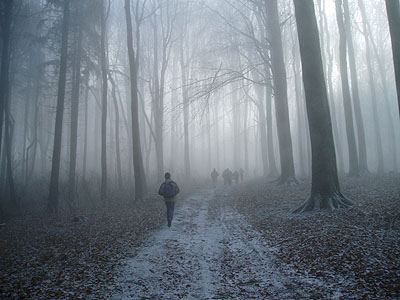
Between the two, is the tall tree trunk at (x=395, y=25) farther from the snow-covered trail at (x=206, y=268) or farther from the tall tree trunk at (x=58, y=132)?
the tall tree trunk at (x=58, y=132)

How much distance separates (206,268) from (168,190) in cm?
407

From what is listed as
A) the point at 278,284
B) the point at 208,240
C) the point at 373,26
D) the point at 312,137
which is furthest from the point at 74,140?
the point at 373,26

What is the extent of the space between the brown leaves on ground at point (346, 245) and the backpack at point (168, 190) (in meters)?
2.87

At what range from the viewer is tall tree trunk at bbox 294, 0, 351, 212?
7840 millimetres

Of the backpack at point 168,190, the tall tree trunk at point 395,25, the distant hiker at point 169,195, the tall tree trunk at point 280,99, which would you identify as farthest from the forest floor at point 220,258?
the tall tree trunk at point 280,99

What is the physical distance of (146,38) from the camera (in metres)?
24.1

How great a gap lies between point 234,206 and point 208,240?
15.2ft

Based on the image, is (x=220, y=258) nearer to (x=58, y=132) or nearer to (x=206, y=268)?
(x=206, y=268)

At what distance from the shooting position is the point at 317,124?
812cm

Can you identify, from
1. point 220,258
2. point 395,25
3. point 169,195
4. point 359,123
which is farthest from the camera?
point 359,123

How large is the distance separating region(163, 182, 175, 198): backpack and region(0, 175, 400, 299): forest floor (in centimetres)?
110

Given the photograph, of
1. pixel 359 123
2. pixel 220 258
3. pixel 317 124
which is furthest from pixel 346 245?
pixel 359 123

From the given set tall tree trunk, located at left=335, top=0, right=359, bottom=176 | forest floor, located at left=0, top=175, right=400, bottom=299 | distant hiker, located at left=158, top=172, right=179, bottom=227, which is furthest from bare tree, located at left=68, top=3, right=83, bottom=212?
tall tree trunk, located at left=335, top=0, right=359, bottom=176

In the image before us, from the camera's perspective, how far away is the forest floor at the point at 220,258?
3.90 m
